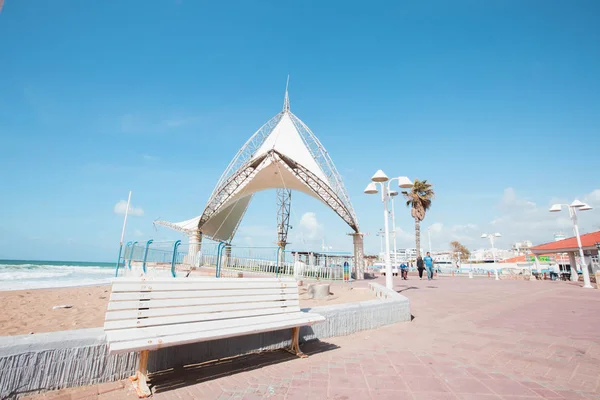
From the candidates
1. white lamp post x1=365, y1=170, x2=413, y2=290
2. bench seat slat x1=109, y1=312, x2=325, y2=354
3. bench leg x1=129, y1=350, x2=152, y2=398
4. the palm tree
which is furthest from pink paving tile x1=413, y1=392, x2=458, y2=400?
the palm tree

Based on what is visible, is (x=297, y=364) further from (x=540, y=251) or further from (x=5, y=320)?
(x=540, y=251)

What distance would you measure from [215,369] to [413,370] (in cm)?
221

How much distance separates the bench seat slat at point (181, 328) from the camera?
258cm

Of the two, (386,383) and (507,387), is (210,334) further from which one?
(507,387)

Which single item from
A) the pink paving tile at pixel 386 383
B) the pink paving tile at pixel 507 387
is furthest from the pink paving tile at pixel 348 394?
the pink paving tile at pixel 507 387

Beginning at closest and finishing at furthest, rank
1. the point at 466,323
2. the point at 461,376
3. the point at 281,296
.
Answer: the point at 461,376, the point at 281,296, the point at 466,323

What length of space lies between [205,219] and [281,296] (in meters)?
25.6

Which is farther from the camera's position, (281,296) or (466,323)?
(466,323)

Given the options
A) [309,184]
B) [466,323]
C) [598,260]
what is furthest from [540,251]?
[466,323]

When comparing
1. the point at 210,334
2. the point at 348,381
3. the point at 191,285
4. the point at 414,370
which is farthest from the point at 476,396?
the point at 191,285

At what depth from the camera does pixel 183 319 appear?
3035mm

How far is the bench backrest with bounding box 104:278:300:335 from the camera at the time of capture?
274cm

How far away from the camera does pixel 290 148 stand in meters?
22.5

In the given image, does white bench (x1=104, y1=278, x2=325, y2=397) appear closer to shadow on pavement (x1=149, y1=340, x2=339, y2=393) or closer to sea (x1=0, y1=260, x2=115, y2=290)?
shadow on pavement (x1=149, y1=340, x2=339, y2=393)
